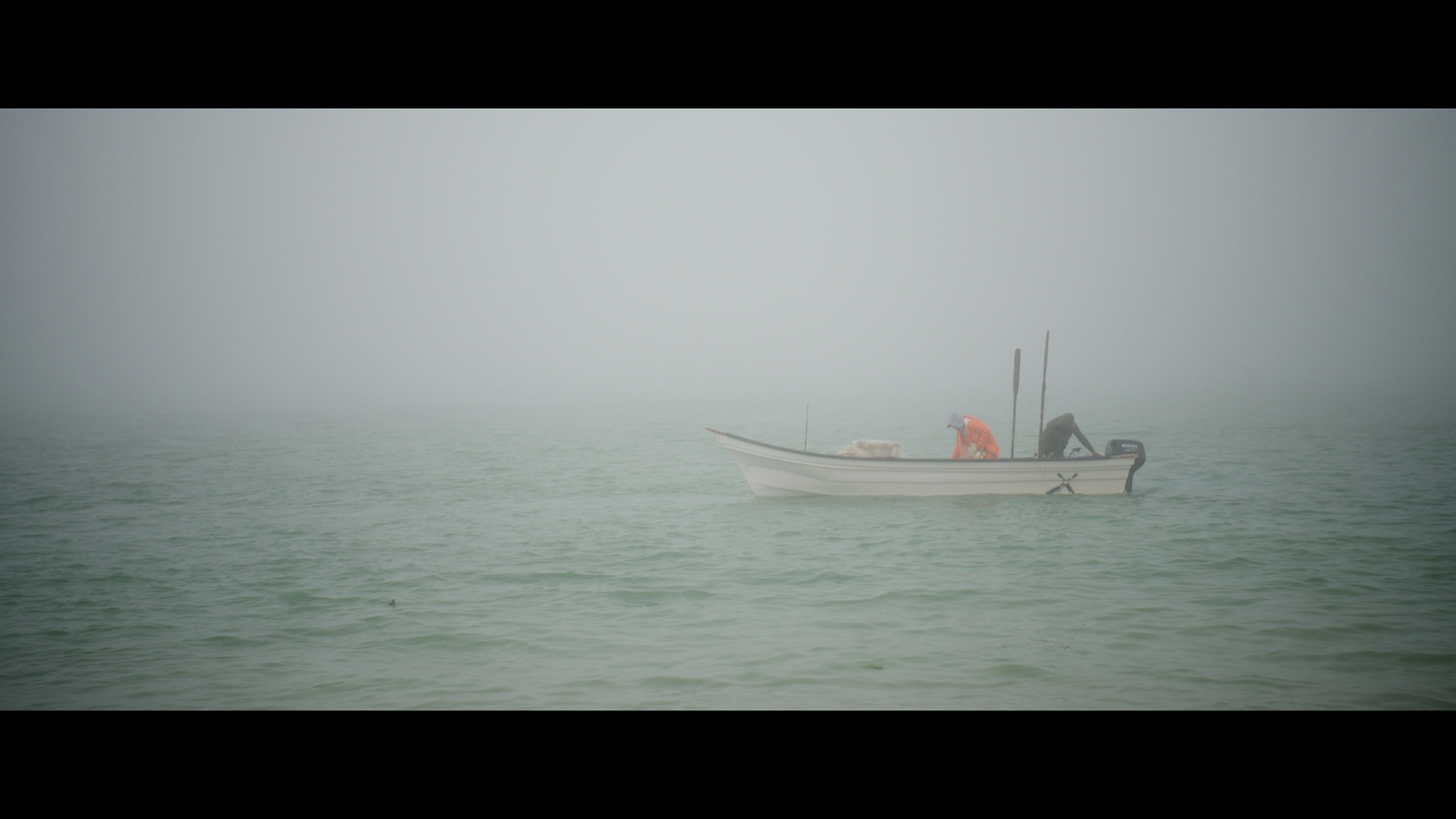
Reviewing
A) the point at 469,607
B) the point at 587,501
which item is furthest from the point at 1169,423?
the point at 469,607

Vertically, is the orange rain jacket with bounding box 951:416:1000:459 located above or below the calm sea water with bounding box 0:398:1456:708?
above

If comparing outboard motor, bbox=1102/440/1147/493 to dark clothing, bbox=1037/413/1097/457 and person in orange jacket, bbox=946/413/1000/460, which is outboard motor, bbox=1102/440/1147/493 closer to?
dark clothing, bbox=1037/413/1097/457

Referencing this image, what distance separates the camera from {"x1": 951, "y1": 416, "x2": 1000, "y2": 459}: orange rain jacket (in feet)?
57.1

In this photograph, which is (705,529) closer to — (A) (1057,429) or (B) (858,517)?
(B) (858,517)

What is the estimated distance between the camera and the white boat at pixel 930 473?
55.5 feet

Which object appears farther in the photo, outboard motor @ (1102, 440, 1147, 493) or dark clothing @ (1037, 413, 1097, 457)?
outboard motor @ (1102, 440, 1147, 493)

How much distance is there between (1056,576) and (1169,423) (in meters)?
38.6

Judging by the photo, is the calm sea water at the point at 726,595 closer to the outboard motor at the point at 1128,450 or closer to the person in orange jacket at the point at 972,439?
the outboard motor at the point at 1128,450

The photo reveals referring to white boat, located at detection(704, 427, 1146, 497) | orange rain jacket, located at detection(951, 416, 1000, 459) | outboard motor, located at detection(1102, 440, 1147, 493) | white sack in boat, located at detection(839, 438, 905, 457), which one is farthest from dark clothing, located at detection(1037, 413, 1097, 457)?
white sack in boat, located at detection(839, 438, 905, 457)

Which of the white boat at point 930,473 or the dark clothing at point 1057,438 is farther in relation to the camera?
the dark clothing at point 1057,438

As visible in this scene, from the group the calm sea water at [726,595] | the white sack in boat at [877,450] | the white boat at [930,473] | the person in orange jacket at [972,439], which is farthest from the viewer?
the white sack in boat at [877,450]

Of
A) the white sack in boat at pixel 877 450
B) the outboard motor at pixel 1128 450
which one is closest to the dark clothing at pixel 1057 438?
the outboard motor at pixel 1128 450

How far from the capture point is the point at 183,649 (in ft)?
30.8

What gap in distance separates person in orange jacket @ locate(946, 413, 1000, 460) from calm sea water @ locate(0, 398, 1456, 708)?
3.13 ft
